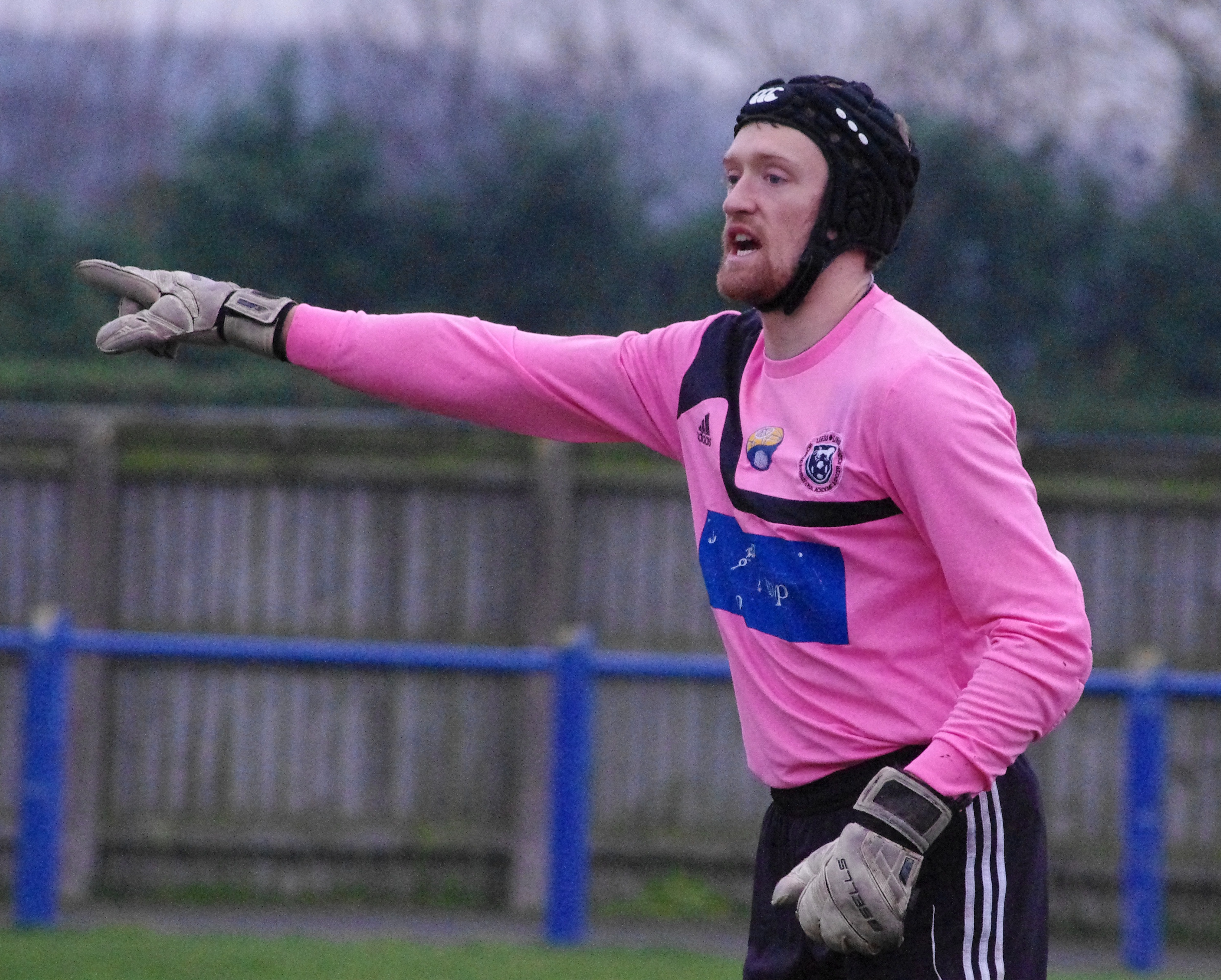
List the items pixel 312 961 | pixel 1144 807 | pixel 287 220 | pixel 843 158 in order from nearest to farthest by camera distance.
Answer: pixel 843 158, pixel 312 961, pixel 1144 807, pixel 287 220

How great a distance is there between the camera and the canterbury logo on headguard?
2.71 metres

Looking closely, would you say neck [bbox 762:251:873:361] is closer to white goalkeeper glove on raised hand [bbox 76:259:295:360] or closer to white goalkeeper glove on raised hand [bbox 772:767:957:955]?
white goalkeeper glove on raised hand [bbox 772:767:957:955]

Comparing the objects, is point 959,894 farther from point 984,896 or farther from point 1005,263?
point 1005,263

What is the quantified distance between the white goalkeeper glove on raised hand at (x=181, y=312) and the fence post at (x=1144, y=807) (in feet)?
12.7

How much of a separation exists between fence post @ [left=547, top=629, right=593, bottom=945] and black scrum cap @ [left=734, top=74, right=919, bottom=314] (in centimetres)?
341

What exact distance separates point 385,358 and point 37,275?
901 cm

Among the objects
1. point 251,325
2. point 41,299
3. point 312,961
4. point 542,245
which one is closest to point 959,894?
point 251,325

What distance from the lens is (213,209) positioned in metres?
11.5

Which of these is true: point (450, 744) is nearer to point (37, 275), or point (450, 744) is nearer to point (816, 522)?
point (816, 522)

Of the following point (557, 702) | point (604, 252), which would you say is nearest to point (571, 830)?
point (557, 702)

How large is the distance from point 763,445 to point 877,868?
0.69m

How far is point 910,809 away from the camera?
7.82 ft

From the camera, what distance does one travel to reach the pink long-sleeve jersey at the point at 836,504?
2.40 m

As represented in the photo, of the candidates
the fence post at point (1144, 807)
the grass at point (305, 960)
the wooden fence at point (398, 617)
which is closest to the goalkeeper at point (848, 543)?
the grass at point (305, 960)
